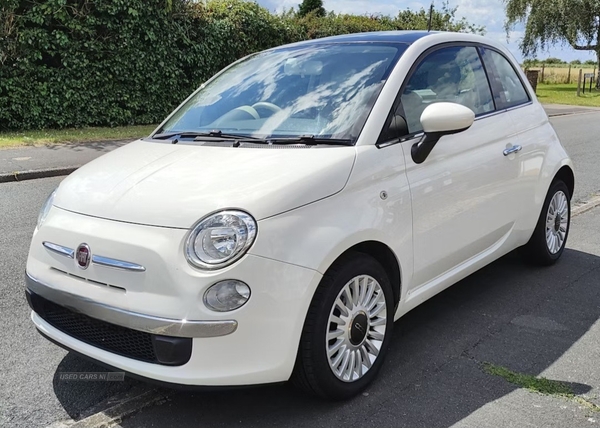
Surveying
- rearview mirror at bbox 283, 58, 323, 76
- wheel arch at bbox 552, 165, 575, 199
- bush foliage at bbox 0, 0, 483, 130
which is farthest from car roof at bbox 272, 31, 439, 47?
bush foliage at bbox 0, 0, 483, 130

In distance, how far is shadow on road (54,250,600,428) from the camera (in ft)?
9.31

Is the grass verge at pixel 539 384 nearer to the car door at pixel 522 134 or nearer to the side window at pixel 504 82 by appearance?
the car door at pixel 522 134

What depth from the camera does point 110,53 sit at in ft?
44.1

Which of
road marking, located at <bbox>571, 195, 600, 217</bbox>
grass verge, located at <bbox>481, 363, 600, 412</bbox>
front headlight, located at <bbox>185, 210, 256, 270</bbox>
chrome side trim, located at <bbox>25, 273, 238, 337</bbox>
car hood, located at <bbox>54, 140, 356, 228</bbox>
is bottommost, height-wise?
road marking, located at <bbox>571, 195, 600, 217</bbox>

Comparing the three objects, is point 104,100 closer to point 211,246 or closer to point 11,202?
point 11,202

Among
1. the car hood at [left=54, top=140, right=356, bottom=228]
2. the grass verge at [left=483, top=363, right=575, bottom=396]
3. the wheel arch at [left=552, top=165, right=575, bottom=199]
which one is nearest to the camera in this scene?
the car hood at [left=54, top=140, right=356, bottom=228]

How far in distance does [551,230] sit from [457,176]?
5.82ft

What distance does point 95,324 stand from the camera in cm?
269

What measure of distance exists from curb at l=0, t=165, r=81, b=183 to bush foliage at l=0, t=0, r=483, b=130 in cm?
435

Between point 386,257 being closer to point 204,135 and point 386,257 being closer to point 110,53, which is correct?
point 204,135

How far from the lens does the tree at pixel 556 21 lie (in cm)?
3309

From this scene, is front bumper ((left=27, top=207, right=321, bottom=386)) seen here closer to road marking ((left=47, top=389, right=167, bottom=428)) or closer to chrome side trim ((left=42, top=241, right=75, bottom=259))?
chrome side trim ((left=42, top=241, right=75, bottom=259))

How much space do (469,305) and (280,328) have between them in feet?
6.85

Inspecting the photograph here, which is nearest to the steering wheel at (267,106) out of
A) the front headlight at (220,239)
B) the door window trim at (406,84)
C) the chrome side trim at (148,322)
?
the door window trim at (406,84)
